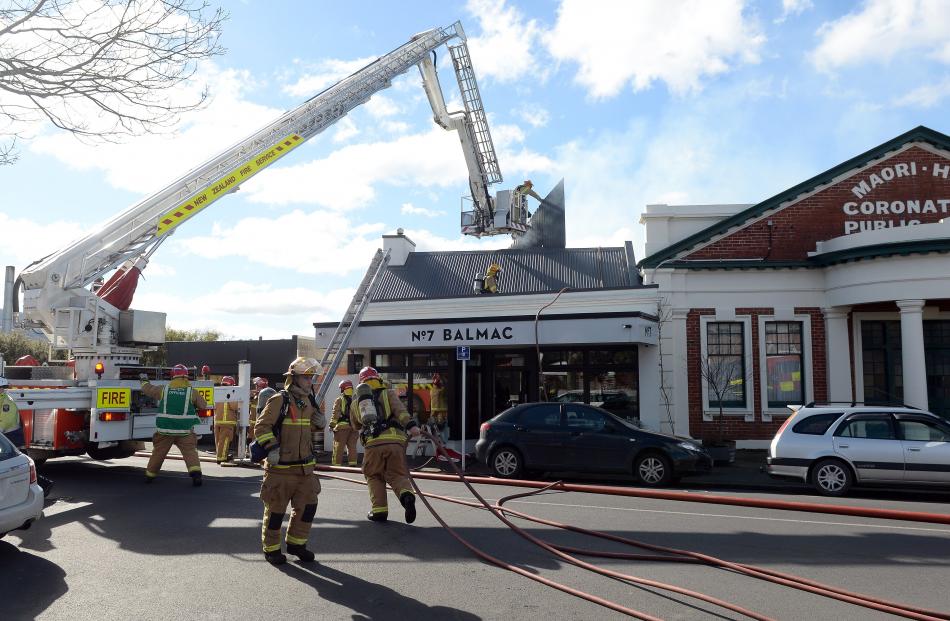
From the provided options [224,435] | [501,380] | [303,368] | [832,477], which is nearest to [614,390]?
[501,380]

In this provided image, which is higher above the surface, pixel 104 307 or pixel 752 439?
pixel 104 307

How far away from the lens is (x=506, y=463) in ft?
41.8

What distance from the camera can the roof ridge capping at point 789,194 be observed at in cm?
1700

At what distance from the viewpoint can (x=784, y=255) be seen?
1720cm

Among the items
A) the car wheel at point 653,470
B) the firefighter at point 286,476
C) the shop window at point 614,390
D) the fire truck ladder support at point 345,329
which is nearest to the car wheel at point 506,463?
the car wheel at point 653,470

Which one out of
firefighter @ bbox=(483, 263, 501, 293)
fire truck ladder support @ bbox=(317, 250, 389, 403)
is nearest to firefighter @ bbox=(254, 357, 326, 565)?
fire truck ladder support @ bbox=(317, 250, 389, 403)

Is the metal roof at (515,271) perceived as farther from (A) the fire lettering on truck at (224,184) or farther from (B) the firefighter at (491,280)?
(A) the fire lettering on truck at (224,184)

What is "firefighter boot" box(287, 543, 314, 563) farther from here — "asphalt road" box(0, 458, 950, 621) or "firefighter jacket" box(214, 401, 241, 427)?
"firefighter jacket" box(214, 401, 241, 427)

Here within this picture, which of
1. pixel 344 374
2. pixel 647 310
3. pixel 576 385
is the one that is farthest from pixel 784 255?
pixel 344 374

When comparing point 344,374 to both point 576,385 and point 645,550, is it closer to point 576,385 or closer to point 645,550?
point 576,385

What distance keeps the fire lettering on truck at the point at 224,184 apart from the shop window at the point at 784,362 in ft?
37.8

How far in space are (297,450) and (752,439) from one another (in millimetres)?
12845

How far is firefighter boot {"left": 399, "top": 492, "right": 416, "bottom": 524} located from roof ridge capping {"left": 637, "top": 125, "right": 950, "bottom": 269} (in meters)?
10.9

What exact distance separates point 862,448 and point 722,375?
5.63m
